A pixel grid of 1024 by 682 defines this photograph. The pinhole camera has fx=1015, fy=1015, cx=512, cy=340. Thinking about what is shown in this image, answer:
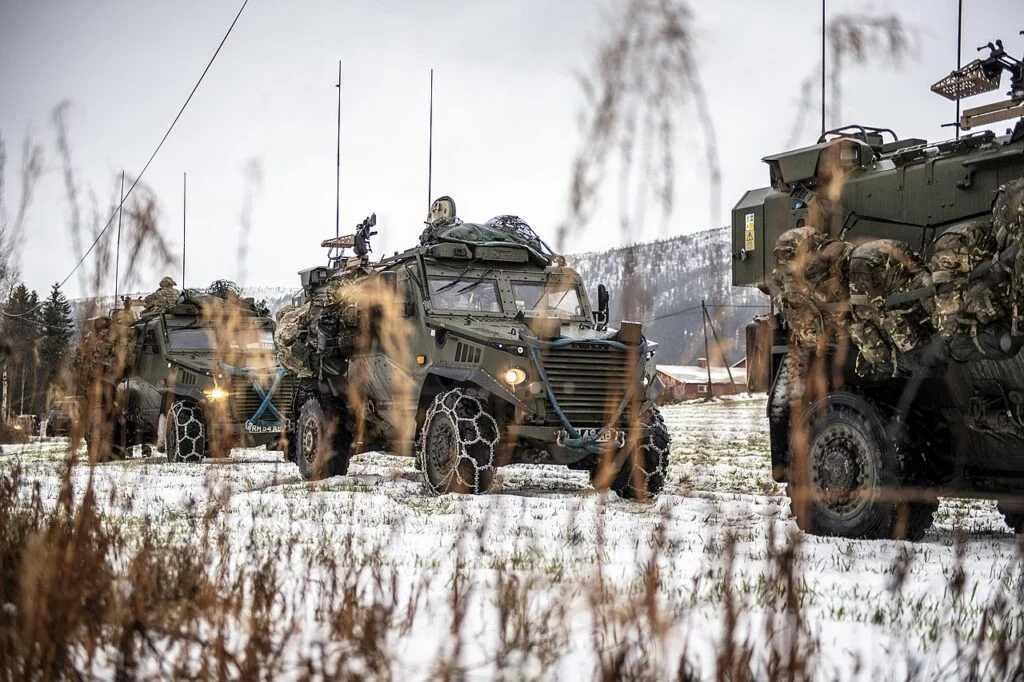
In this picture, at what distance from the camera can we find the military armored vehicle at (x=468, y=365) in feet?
28.4

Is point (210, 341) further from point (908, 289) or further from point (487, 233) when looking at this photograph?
point (908, 289)

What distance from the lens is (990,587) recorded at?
14.4ft

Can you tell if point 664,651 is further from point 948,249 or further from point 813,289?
point 813,289

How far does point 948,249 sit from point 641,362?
13.2ft

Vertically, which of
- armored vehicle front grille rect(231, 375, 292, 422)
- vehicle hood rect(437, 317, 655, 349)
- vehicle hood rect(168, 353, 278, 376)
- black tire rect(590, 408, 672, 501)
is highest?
vehicle hood rect(437, 317, 655, 349)

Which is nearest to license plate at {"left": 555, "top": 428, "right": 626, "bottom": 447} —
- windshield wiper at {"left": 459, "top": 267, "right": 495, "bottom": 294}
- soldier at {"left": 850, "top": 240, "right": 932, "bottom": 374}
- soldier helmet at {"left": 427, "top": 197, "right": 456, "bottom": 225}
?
windshield wiper at {"left": 459, "top": 267, "right": 495, "bottom": 294}

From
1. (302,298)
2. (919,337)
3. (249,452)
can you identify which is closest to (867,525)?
(919,337)

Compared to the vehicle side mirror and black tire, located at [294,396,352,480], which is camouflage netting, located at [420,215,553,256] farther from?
black tire, located at [294,396,352,480]

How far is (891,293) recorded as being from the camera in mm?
5750

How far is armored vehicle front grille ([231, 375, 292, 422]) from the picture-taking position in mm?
14672

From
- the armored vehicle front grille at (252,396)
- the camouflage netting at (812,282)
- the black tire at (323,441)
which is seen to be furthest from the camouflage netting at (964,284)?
the armored vehicle front grille at (252,396)

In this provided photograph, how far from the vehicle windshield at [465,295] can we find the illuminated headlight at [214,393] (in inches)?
185

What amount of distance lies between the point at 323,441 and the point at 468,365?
279 centimetres

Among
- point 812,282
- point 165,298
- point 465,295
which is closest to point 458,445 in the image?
point 465,295
